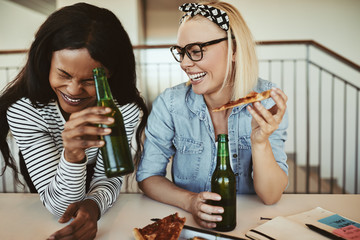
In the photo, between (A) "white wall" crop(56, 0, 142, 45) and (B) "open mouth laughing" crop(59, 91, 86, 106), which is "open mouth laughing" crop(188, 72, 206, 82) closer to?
(B) "open mouth laughing" crop(59, 91, 86, 106)

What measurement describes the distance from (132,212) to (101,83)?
1.65 ft

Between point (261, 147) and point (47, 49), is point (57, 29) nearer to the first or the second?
point (47, 49)

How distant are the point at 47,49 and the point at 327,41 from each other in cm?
488

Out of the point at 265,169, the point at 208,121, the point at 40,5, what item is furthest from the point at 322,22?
the point at 40,5

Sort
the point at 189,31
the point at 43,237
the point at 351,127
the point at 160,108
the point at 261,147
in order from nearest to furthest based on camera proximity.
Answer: the point at 43,237 → the point at 261,147 → the point at 189,31 → the point at 160,108 → the point at 351,127

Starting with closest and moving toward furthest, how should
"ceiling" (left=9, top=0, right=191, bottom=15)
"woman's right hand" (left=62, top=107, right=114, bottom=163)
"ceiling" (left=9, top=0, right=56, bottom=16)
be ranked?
"woman's right hand" (left=62, top=107, right=114, bottom=163) → "ceiling" (left=9, top=0, right=191, bottom=15) → "ceiling" (left=9, top=0, right=56, bottom=16)

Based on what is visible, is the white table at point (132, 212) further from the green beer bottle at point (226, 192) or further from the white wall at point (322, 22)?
the white wall at point (322, 22)

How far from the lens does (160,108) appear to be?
1.39 metres

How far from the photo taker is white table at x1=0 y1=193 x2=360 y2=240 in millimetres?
946

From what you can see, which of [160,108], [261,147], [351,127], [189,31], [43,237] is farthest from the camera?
[351,127]

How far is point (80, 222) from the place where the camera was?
862mm

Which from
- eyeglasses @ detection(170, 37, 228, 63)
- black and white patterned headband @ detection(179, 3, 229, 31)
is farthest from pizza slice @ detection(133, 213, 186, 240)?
black and white patterned headband @ detection(179, 3, 229, 31)

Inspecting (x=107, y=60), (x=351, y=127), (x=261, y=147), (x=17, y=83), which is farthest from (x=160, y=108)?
(x=351, y=127)

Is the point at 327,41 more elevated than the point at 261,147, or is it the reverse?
the point at 327,41
